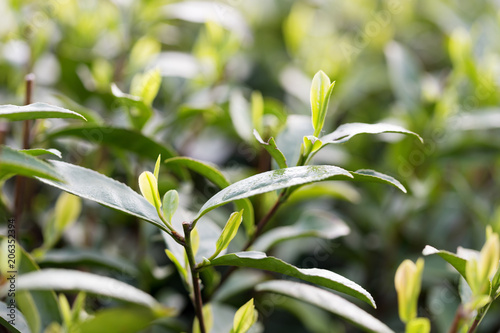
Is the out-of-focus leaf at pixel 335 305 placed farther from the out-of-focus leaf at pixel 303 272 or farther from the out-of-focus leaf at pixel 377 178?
the out-of-focus leaf at pixel 377 178

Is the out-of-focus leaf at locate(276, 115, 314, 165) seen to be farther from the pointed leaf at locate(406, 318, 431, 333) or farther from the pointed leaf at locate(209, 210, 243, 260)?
the pointed leaf at locate(406, 318, 431, 333)

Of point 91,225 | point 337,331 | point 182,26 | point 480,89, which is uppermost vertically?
point 182,26

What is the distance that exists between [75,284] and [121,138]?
0.41 m

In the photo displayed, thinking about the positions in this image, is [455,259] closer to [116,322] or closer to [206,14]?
[116,322]

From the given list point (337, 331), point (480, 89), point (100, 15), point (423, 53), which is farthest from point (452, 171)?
point (100, 15)

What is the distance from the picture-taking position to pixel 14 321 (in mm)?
718

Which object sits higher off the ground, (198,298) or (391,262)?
(198,298)

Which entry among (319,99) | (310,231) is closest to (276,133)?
(310,231)

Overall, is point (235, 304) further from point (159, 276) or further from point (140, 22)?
point (140, 22)

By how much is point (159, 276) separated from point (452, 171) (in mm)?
879

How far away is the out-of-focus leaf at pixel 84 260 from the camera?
93 centimetres

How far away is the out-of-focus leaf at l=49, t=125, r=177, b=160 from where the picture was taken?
34.7 inches

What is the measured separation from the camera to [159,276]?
1.01m

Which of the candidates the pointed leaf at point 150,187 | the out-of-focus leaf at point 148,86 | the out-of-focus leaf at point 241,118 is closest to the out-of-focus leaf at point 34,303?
the pointed leaf at point 150,187
